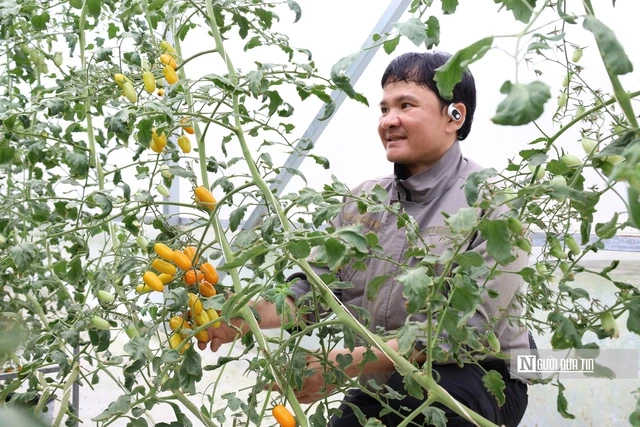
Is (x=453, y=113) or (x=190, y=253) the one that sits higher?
(x=453, y=113)

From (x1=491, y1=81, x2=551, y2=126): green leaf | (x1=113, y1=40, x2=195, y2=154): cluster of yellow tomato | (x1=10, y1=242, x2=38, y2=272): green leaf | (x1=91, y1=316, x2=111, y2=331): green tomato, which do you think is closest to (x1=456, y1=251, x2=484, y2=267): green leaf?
(x1=491, y1=81, x2=551, y2=126): green leaf

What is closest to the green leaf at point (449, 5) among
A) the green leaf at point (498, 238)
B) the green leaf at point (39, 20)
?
the green leaf at point (498, 238)

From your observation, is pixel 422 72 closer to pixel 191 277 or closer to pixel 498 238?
pixel 191 277

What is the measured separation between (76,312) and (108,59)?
539mm

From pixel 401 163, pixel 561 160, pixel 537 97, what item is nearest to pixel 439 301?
pixel 561 160

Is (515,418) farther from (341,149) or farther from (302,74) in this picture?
(341,149)

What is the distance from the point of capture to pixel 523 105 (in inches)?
19.5

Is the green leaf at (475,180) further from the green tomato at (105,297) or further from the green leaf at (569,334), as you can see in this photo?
the green tomato at (105,297)

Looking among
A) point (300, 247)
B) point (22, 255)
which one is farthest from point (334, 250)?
point (22, 255)

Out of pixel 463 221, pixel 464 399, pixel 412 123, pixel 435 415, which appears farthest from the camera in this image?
pixel 412 123

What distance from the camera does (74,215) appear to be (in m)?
1.72

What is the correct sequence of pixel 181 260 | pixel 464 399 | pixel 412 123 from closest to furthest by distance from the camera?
pixel 181 260, pixel 464 399, pixel 412 123

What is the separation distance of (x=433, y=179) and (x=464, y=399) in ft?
1.98

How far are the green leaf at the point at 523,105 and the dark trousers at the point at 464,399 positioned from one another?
973 millimetres
